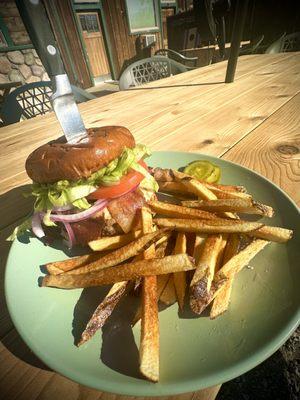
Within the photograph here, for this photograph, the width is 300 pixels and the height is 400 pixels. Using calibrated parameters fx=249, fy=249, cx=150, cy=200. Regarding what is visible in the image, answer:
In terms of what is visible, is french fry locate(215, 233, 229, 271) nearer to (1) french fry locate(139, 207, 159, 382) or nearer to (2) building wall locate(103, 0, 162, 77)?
(1) french fry locate(139, 207, 159, 382)

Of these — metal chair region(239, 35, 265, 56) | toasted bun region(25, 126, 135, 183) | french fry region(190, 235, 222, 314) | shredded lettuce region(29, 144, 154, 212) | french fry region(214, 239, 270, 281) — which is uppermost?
toasted bun region(25, 126, 135, 183)

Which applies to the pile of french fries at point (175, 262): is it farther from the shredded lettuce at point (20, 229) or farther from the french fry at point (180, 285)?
the shredded lettuce at point (20, 229)

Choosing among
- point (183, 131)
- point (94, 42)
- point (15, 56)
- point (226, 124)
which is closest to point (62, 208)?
point (183, 131)

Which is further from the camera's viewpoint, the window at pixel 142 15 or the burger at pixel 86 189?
the window at pixel 142 15

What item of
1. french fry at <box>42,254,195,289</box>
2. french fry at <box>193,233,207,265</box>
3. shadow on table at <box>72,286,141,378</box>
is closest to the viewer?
shadow on table at <box>72,286,141,378</box>

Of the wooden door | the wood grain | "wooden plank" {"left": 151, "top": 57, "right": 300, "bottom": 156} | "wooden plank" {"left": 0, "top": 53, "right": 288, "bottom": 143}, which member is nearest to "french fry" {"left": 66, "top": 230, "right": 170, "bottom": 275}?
the wood grain

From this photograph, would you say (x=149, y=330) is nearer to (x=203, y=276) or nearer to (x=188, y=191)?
(x=203, y=276)

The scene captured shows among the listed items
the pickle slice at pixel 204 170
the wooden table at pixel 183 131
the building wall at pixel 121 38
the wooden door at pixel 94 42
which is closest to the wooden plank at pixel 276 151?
the wooden table at pixel 183 131
